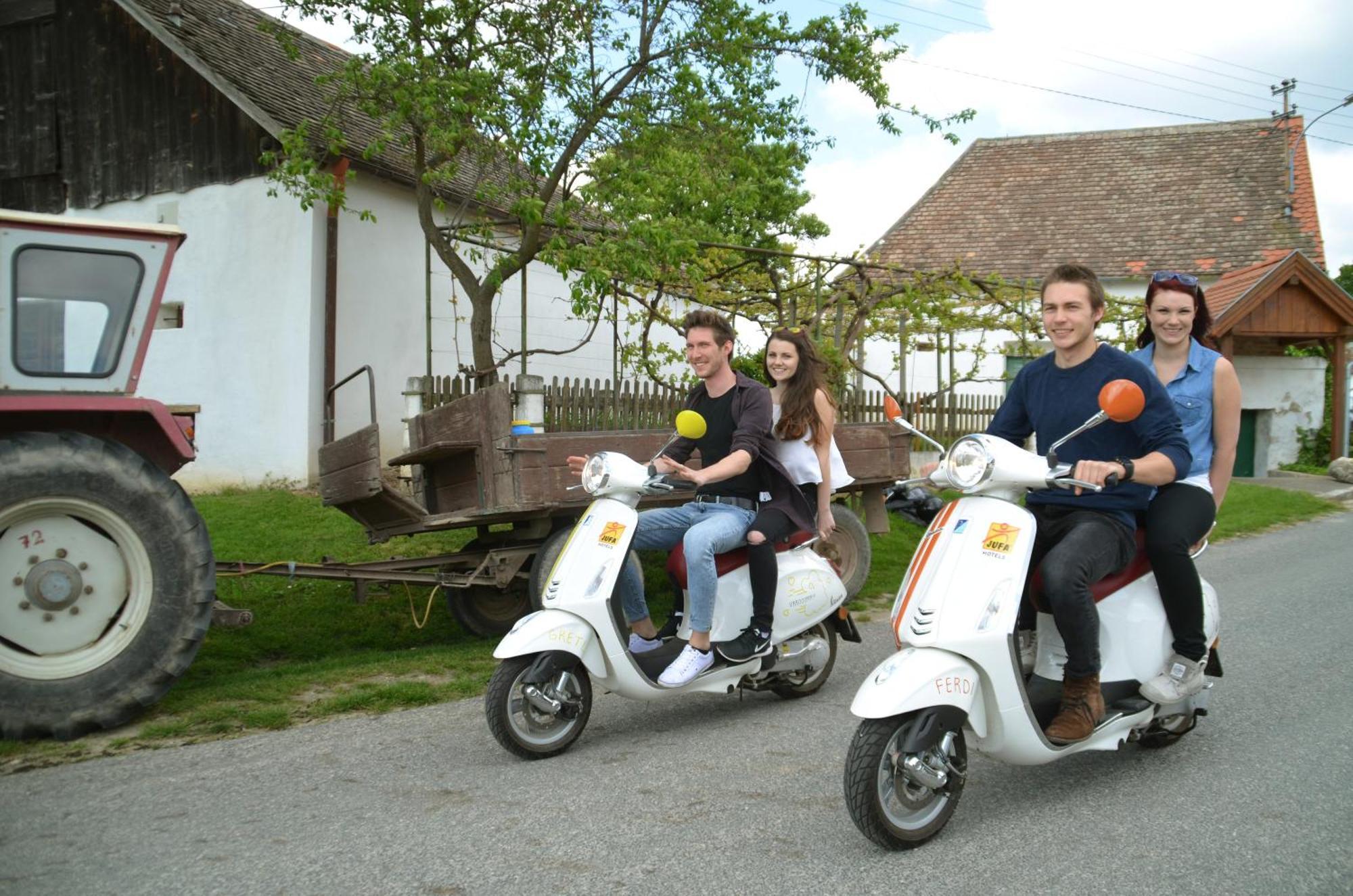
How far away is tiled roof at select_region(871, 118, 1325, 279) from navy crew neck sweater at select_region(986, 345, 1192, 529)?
72.1 ft

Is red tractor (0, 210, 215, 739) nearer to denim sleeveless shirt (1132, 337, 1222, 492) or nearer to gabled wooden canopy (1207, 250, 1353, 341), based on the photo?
denim sleeveless shirt (1132, 337, 1222, 492)

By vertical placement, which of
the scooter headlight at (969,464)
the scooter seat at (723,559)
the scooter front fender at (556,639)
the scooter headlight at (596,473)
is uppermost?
the scooter headlight at (969,464)

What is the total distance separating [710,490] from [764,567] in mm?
502

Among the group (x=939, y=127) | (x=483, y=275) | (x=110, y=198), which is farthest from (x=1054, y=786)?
(x=110, y=198)

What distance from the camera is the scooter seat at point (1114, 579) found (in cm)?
415

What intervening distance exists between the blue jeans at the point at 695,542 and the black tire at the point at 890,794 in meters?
1.63

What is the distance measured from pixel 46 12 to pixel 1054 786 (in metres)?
16.4

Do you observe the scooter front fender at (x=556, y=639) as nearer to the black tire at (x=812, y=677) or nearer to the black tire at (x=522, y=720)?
the black tire at (x=522, y=720)

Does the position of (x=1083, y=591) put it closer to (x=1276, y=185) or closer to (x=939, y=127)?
(x=939, y=127)

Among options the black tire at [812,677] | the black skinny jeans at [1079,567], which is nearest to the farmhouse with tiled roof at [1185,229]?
the black tire at [812,677]

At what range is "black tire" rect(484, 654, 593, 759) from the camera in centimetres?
455

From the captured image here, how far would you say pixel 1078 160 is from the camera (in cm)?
2988

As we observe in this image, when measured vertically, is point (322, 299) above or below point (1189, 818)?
above

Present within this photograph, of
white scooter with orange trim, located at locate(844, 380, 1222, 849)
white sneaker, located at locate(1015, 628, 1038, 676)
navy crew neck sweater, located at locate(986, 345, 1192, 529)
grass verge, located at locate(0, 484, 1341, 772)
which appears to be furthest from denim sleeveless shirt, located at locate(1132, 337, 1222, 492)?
grass verge, located at locate(0, 484, 1341, 772)
